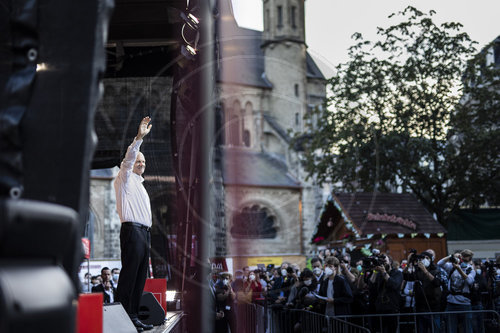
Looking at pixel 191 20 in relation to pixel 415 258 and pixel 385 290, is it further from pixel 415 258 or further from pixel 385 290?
pixel 415 258

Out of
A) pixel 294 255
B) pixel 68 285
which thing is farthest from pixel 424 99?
pixel 68 285

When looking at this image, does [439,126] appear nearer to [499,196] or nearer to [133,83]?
[499,196]

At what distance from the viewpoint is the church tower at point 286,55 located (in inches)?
1964

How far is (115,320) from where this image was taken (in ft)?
11.8

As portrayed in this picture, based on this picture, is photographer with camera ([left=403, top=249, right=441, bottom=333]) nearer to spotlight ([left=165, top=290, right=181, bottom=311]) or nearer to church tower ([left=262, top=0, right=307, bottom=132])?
spotlight ([left=165, top=290, right=181, bottom=311])

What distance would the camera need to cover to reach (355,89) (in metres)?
25.4

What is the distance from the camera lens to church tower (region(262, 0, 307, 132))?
49875 mm

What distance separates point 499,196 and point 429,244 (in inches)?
231

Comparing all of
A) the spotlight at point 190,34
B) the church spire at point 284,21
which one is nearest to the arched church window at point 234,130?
the church spire at point 284,21

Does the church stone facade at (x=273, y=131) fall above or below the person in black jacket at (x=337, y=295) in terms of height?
above

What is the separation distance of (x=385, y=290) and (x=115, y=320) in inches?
261

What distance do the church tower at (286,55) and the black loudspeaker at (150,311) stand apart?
44.7 m

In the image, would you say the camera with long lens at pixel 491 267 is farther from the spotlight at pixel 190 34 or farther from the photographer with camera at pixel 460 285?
the spotlight at pixel 190 34

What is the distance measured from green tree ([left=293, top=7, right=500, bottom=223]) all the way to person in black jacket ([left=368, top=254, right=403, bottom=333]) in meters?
14.7
